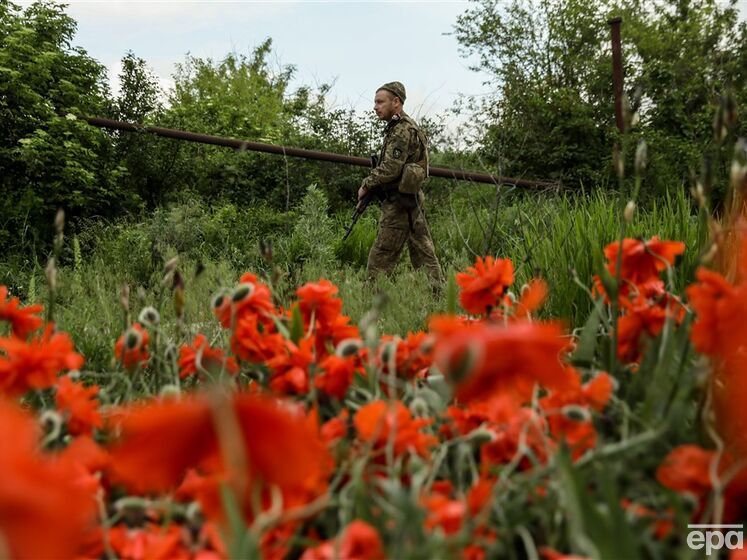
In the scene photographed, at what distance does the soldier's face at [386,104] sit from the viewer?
5.61 m

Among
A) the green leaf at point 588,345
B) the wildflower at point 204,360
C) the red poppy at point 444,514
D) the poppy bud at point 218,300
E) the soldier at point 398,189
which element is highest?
the soldier at point 398,189

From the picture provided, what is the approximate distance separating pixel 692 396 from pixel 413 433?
1.17ft

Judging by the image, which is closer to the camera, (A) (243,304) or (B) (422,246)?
(A) (243,304)

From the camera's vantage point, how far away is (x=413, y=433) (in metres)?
0.71


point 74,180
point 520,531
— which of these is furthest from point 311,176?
point 520,531

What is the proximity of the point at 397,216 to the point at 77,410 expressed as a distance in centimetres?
487

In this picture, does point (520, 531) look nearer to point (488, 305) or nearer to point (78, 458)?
point (78, 458)

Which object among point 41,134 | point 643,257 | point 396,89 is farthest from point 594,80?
point 643,257

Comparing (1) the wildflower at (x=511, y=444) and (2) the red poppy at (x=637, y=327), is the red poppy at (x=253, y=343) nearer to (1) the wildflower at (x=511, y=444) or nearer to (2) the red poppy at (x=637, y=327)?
(1) the wildflower at (x=511, y=444)

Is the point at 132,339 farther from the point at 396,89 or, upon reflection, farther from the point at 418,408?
the point at 396,89

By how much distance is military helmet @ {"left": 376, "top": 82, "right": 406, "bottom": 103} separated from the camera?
5.65 m

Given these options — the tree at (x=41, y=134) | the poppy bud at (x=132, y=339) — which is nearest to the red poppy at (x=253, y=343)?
the poppy bud at (x=132, y=339)

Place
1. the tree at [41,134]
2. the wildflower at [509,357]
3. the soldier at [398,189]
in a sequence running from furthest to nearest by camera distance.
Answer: the tree at [41,134]
the soldier at [398,189]
the wildflower at [509,357]

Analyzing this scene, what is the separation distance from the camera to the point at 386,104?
563 cm
